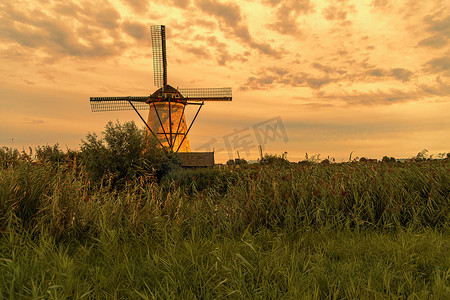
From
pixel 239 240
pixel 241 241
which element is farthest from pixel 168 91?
pixel 241 241

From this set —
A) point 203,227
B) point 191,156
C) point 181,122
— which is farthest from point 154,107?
point 203,227

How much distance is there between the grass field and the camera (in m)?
3.55

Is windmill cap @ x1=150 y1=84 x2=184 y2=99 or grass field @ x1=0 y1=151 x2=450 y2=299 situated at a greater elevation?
windmill cap @ x1=150 y1=84 x2=184 y2=99

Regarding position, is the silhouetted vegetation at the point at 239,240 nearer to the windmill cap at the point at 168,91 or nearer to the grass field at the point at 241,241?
the grass field at the point at 241,241

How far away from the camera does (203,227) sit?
598cm

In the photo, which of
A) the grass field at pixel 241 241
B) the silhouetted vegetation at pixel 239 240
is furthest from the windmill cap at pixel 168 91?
the grass field at pixel 241 241

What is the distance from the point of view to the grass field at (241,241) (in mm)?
3549

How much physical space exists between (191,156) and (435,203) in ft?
75.9

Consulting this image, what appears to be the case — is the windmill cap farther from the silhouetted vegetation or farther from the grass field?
the grass field

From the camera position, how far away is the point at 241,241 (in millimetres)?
5180

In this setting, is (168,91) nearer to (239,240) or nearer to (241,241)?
(239,240)

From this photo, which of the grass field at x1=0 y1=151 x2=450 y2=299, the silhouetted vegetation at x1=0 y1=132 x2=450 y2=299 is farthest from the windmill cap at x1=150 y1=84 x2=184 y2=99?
the grass field at x1=0 y1=151 x2=450 y2=299

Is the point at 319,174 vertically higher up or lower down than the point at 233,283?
higher up

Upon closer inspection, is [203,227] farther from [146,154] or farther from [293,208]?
[146,154]
